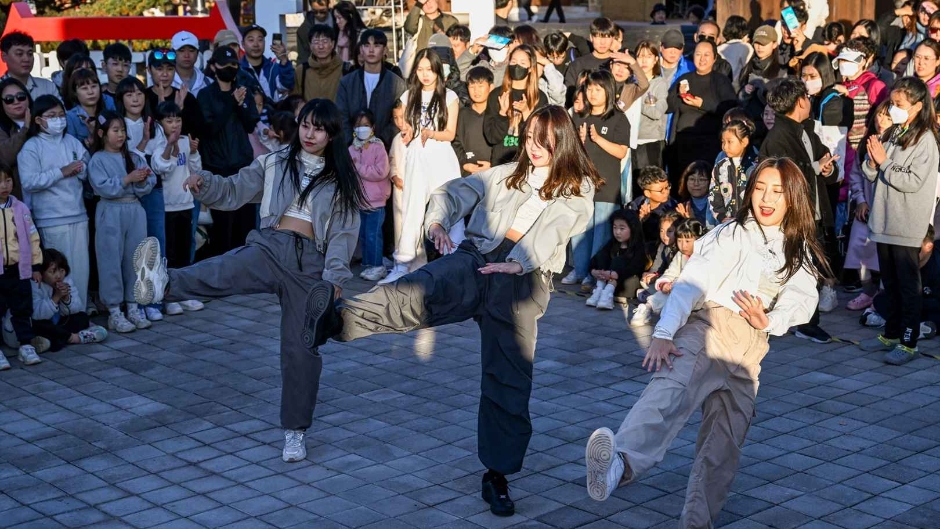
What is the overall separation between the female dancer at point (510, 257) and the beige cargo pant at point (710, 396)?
82 cm

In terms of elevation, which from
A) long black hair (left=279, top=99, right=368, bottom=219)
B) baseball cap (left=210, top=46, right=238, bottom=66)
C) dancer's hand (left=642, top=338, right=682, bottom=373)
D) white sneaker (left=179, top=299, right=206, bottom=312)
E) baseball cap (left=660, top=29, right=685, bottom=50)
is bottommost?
white sneaker (left=179, top=299, right=206, bottom=312)

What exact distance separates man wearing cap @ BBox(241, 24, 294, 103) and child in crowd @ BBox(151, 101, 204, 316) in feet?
6.29

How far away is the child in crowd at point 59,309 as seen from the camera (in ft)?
27.3

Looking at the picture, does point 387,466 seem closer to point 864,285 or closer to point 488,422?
point 488,422

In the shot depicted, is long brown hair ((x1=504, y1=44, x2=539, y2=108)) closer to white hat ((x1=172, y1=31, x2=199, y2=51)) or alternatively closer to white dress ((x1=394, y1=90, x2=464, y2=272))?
white dress ((x1=394, y1=90, x2=464, y2=272))

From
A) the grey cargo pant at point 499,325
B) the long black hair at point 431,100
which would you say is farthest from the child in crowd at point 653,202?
the grey cargo pant at point 499,325

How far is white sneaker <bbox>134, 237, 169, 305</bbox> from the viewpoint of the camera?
5.41m

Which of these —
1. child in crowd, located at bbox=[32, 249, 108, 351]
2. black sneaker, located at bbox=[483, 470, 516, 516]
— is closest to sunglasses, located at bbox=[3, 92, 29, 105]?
child in crowd, located at bbox=[32, 249, 108, 351]

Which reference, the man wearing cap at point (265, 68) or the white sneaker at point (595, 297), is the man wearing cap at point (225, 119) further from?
the white sneaker at point (595, 297)

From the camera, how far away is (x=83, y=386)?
7.57 m

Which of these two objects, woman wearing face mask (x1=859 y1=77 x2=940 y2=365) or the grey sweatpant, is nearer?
woman wearing face mask (x1=859 y1=77 x2=940 y2=365)

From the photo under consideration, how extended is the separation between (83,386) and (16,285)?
3.39ft

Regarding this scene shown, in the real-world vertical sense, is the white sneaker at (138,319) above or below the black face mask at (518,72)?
below

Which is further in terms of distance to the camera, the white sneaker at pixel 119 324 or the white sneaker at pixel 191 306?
the white sneaker at pixel 191 306
